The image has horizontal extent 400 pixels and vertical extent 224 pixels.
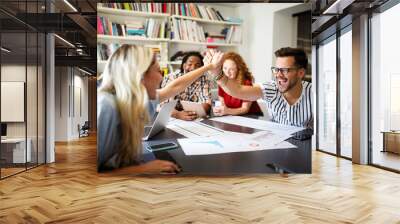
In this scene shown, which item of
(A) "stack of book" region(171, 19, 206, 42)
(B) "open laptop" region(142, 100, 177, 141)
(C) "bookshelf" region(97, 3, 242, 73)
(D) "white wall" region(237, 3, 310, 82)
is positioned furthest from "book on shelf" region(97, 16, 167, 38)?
(D) "white wall" region(237, 3, 310, 82)

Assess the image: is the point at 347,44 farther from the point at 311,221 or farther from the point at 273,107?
the point at 311,221

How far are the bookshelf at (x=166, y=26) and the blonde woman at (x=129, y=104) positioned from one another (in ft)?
0.59

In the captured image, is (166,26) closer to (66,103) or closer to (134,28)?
(134,28)

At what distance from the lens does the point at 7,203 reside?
4.05 metres

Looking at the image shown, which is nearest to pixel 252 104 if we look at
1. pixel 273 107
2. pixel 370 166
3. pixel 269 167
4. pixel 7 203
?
pixel 273 107

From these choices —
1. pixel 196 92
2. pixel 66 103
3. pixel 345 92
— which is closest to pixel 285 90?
pixel 196 92

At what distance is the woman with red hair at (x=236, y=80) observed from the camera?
526cm

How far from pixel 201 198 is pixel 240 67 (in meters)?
1.95

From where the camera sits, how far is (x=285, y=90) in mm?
5328

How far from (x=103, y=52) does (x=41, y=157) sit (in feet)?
9.41

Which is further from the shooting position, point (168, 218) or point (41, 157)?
point (41, 157)

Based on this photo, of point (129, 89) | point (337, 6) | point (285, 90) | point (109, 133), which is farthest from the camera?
point (337, 6)

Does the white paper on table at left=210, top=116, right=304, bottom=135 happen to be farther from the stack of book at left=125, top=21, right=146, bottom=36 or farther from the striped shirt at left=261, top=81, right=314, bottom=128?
the stack of book at left=125, top=21, right=146, bottom=36

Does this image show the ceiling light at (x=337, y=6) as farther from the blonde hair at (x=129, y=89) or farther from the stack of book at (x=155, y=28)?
the blonde hair at (x=129, y=89)
